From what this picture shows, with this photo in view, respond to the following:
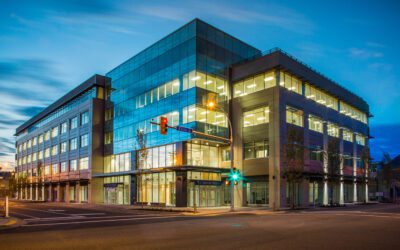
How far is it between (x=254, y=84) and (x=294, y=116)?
6.62 meters

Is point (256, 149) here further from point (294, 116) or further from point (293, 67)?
point (293, 67)

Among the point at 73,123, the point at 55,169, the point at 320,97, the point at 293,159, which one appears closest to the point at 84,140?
the point at 73,123

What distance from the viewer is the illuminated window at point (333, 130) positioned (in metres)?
56.7

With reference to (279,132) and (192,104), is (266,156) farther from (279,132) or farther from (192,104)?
(192,104)

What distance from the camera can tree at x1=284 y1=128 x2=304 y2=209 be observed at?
139 ft

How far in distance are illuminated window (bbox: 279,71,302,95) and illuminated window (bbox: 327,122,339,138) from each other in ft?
32.0

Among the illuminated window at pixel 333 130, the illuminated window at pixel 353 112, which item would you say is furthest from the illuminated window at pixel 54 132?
the illuminated window at pixel 353 112

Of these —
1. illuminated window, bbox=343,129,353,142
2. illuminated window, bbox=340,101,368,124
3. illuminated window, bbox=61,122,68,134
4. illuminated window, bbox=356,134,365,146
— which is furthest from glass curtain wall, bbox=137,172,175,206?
illuminated window, bbox=356,134,365,146

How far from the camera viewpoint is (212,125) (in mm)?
46750

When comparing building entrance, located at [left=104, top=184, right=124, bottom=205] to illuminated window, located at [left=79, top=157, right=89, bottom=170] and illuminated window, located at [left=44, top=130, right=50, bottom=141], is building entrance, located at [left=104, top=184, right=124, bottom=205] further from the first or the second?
illuminated window, located at [left=44, top=130, right=50, bottom=141]

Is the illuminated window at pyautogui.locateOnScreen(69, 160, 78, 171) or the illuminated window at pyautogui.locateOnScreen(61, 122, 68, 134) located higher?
the illuminated window at pyautogui.locateOnScreen(61, 122, 68, 134)

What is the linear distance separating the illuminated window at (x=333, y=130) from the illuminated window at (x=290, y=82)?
9742 mm

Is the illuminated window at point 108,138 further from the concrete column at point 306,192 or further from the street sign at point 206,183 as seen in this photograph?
the concrete column at point 306,192

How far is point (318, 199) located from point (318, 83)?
1640cm
